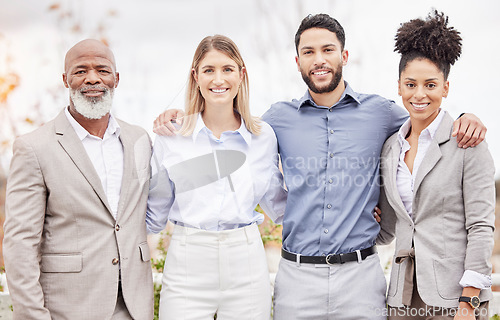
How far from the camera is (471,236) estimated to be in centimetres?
228

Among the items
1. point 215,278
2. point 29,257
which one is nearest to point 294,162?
point 215,278

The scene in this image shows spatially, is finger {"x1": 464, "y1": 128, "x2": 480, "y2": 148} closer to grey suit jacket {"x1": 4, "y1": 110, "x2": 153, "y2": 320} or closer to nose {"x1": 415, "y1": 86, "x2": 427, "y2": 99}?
nose {"x1": 415, "y1": 86, "x2": 427, "y2": 99}

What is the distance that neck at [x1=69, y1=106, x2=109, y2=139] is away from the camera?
243cm

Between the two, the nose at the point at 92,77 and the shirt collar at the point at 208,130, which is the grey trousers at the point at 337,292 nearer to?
the shirt collar at the point at 208,130

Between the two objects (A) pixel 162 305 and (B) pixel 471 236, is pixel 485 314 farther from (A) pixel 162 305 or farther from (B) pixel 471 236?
(A) pixel 162 305

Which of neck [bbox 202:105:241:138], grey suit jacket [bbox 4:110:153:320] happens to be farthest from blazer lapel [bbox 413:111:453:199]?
grey suit jacket [bbox 4:110:153:320]

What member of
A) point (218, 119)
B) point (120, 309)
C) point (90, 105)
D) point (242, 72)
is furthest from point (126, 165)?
point (242, 72)

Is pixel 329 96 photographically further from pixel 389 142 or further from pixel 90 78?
pixel 90 78

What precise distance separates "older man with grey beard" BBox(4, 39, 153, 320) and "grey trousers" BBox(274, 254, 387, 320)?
73 cm

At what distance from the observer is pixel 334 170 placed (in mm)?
2631

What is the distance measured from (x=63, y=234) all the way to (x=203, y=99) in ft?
3.22

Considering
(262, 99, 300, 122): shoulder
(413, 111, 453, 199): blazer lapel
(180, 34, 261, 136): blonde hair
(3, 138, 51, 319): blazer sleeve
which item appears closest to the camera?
(3, 138, 51, 319): blazer sleeve

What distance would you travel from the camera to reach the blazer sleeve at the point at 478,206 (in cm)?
226

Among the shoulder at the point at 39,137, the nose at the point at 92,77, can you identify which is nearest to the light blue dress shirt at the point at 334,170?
the nose at the point at 92,77
